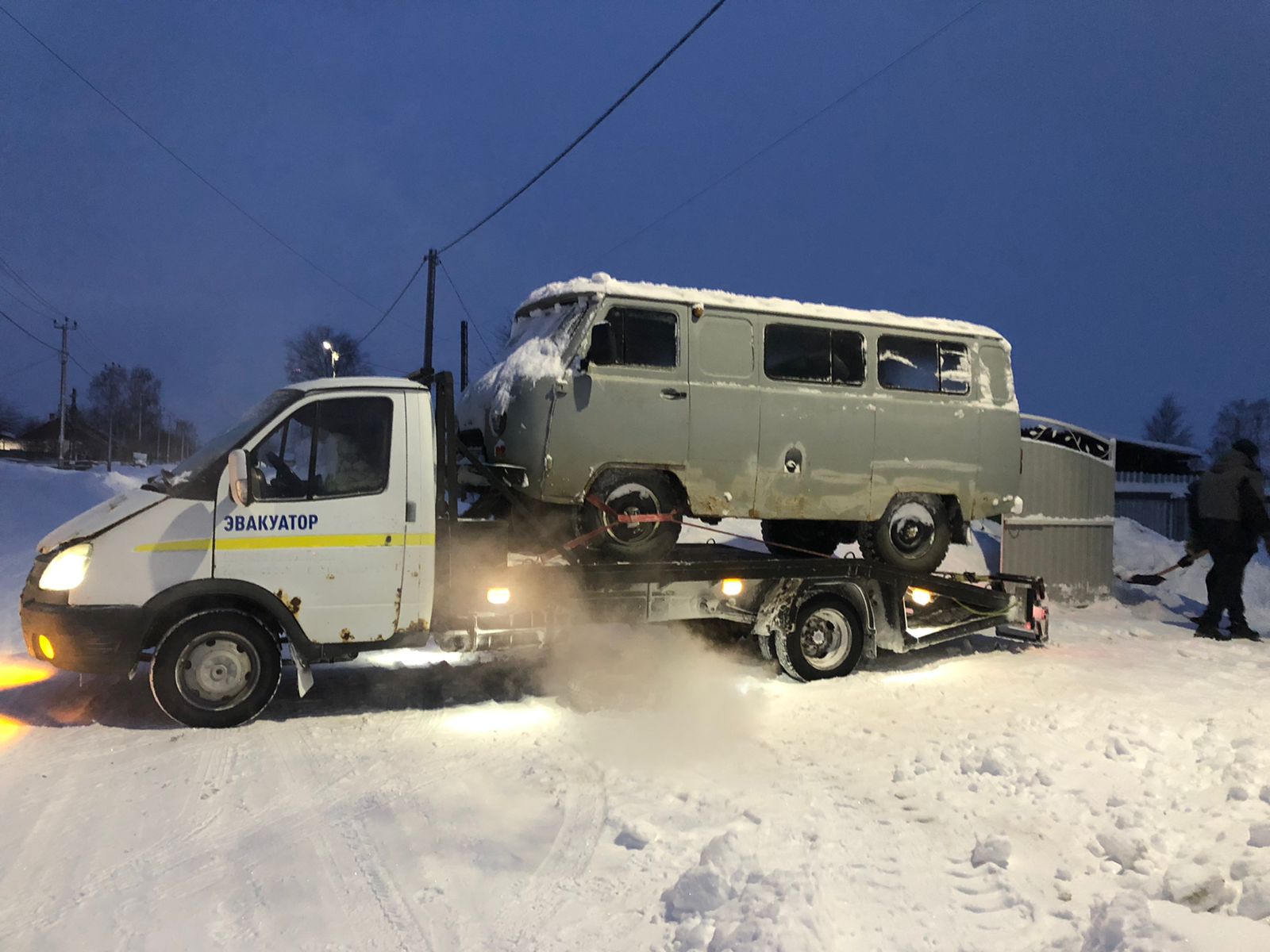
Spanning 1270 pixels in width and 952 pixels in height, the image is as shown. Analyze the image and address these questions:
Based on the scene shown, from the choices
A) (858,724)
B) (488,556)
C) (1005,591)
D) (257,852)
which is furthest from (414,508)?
(1005,591)

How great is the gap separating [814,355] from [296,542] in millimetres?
4576

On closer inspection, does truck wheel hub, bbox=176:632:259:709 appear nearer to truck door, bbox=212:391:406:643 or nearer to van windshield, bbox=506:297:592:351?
truck door, bbox=212:391:406:643

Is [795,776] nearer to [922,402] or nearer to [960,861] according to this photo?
[960,861]

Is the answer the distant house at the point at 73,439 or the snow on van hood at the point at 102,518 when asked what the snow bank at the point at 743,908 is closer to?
the snow on van hood at the point at 102,518

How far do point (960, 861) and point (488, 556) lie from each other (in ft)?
12.4

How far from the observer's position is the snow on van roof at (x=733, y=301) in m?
6.85

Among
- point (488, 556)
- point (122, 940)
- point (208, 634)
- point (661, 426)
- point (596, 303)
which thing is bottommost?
point (122, 940)

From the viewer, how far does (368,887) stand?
373cm

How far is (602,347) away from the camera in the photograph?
6770 millimetres

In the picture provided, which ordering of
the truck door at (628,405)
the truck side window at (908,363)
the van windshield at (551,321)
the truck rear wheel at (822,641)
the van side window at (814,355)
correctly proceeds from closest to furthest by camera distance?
the truck door at (628,405), the van windshield at (551,321), the van side window at (814,355), the truck rear wheel at (822,641), the truck side window at (908,363)

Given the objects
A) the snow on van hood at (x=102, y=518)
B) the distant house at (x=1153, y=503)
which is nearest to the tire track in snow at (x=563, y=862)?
the snow on van hood at (x=102, y=518)

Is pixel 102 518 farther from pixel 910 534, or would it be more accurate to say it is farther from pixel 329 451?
pixel 910 534

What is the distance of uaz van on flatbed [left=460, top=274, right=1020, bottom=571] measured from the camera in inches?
265

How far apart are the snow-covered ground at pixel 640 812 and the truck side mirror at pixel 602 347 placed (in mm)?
2476
